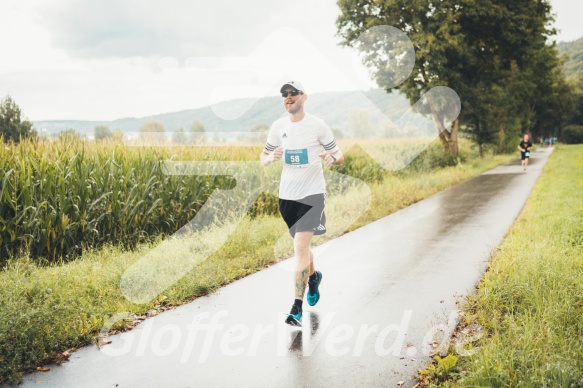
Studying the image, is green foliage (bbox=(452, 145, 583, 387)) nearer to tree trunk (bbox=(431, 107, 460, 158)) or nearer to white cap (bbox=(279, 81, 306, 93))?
white cap (bbox=(279, 81, 306, 93))

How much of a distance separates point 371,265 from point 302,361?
328 cm

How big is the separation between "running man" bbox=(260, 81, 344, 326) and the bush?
324 feet

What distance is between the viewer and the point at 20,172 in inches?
286

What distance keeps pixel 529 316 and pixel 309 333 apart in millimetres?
2082

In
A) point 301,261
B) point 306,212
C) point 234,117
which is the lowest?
point 301,261

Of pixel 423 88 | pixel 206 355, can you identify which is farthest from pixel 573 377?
pixel 423 88

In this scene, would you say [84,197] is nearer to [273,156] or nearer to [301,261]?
[273,156]

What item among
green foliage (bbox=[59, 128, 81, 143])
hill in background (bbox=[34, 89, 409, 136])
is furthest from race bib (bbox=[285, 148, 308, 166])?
green foliage (bbox=[59, 128, 81, 143])

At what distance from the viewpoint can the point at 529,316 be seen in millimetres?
4438

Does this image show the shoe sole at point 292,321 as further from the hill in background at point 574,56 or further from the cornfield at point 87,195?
the hill in background at point 574,56

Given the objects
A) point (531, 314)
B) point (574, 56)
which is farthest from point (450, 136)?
point (574, 56)

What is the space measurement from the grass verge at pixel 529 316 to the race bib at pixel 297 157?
2254 mm

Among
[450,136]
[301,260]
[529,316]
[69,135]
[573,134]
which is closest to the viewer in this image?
[529,316]

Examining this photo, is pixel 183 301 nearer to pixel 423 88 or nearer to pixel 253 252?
pixel 253 252
